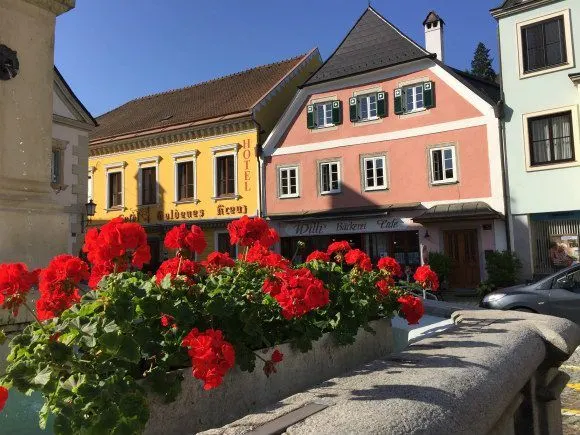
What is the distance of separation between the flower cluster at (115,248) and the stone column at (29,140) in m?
2.33

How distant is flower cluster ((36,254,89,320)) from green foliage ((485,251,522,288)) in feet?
49.6

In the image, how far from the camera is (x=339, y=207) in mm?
19859

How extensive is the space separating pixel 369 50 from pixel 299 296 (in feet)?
64.4

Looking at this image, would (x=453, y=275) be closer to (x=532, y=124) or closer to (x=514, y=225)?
(x=514, y=225)

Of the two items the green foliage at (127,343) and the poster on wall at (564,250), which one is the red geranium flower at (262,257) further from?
the poster on wall at (564,250)

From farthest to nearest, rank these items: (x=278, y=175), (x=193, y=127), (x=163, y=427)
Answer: (x=193, y=127)
(x=278, y=175)
(x=163, y=427)

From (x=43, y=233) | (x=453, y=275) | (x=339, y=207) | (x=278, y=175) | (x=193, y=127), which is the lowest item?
(x=453, y=275)

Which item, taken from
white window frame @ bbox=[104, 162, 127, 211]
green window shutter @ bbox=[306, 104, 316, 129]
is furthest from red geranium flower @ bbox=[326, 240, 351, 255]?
white window frame @ bbox=[104, 162, 127, 211]

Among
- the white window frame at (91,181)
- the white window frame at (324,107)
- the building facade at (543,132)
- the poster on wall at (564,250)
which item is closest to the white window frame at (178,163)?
the white window frame at (91,181)

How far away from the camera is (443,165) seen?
58.6 ft

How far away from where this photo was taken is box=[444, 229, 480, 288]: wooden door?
17062 mm

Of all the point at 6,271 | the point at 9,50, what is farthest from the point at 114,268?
the point at 9,50

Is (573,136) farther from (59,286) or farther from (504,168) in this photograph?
(59,286)

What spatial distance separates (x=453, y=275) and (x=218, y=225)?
9759mm
